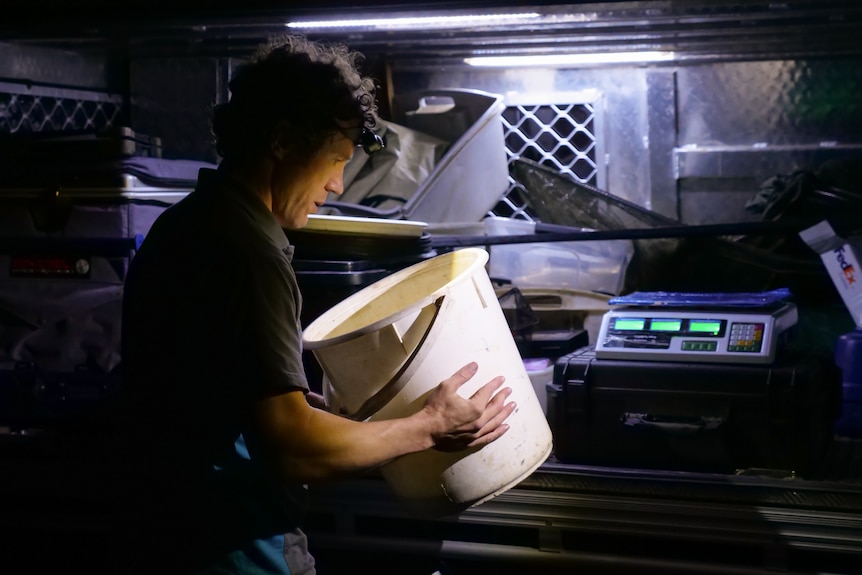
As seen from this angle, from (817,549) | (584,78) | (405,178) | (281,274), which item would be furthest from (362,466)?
(584,78)

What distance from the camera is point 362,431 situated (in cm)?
155

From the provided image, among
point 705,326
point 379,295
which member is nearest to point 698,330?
point 705,326

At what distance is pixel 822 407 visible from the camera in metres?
2.56

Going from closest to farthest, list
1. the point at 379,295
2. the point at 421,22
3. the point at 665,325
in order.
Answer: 1. the point at 379,295
2. the point at 665,325
3. the point at 421,22

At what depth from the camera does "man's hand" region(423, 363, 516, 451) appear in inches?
65.9

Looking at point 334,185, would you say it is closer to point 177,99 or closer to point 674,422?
point 674,422

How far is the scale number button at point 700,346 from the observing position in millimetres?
2600

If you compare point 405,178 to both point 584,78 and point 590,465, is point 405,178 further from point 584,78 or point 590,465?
point 590,465

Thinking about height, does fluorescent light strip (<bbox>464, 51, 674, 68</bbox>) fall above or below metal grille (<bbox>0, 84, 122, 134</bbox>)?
above

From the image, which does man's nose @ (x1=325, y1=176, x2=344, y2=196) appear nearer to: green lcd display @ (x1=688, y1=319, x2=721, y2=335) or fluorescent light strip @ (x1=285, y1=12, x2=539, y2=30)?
fluorescent light strip @ (x1=285, y1=12, x2=539, y2=30)

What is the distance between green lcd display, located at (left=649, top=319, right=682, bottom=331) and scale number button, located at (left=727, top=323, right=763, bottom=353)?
16 cm

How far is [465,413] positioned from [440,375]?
0.13 m

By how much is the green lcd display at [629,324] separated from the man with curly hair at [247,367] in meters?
1.08


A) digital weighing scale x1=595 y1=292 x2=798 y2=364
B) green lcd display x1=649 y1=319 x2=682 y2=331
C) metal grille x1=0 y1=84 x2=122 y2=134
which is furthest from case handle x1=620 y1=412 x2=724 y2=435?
metal grille x1=0 y1=84 x2=122 y2=134
